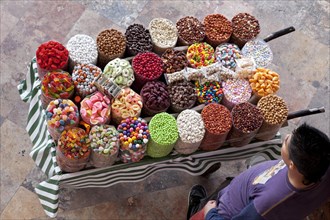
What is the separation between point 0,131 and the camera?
3.02m

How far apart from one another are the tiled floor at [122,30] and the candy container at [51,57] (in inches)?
40.7

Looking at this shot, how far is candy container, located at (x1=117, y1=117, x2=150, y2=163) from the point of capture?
6.81ft

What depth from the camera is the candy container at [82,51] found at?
225 cm

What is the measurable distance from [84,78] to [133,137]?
0.42 metres

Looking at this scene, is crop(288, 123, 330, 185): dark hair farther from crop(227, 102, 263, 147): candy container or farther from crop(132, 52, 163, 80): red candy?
crop(132, 52, 163, 80): red candy

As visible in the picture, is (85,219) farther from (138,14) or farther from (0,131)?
(138,14)

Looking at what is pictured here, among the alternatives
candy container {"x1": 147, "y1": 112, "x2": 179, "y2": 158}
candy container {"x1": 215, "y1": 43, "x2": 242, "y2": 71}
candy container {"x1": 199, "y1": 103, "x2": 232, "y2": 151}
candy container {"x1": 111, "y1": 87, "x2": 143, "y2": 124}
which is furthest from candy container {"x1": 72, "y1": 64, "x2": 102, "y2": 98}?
candy container {"x1": 215, "y1": 43, "x2": 242, "y2": 71}

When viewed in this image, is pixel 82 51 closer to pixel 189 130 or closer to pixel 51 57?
pixel 51 57

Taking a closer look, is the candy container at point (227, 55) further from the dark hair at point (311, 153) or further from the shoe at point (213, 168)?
the dark hair at point (311, 153)

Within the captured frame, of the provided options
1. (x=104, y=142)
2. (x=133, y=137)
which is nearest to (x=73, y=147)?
(x=104, y=142)

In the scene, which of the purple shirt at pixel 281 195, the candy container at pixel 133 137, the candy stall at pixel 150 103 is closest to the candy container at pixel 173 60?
the candy stall at pixel 150 103

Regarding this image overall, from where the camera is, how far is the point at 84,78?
217 cm

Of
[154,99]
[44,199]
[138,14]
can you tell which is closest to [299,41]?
[138,14]

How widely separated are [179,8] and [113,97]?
1.80 m
